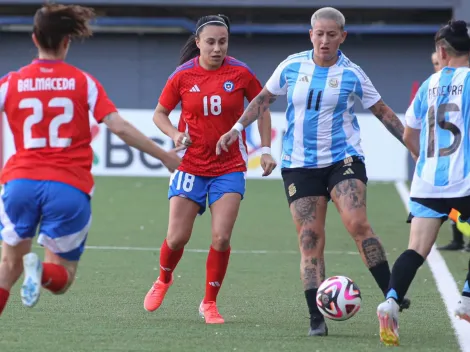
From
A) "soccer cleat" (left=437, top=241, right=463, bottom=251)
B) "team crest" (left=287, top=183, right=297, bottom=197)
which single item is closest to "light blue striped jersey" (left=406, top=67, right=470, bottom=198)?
"team crest" (left=287, top=183, right=297, bottom=197)

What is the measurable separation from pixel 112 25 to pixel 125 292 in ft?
63.7

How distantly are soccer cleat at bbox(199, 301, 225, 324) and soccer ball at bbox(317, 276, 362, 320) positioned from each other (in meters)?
0.91

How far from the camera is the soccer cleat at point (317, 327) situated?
285 inches

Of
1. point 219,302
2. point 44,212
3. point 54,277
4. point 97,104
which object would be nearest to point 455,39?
point 97,104

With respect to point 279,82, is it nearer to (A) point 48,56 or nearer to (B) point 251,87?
(B) point 251,87

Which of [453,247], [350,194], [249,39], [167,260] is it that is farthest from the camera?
[249,39]

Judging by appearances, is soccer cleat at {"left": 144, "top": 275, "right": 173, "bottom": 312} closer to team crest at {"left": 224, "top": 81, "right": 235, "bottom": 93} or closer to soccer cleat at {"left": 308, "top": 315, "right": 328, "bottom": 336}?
soccer cleat at {"left": 308, "top": 315, "right": 328, "bottom": 336}

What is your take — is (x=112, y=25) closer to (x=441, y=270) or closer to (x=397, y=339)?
(x=441, y=270)

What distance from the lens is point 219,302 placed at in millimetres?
8797

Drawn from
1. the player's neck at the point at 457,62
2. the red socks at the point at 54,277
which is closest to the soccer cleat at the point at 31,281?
the red socks at the point at 54,277

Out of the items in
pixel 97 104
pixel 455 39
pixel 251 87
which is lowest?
pixel 251 87

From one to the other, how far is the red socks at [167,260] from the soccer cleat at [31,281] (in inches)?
93.9

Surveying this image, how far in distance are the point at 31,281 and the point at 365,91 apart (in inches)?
110

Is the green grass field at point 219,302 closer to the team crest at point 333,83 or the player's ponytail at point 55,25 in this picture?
the team crest at point 333,83
